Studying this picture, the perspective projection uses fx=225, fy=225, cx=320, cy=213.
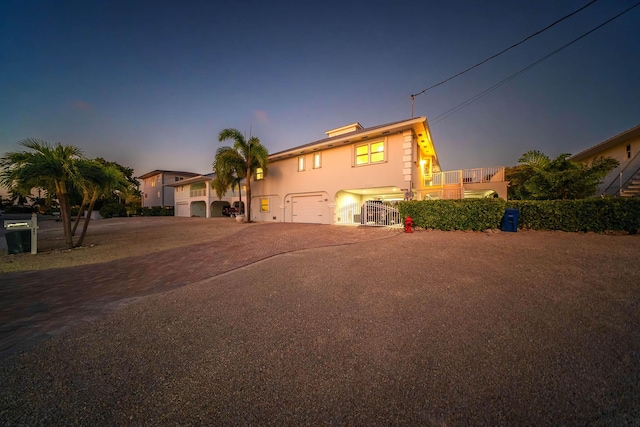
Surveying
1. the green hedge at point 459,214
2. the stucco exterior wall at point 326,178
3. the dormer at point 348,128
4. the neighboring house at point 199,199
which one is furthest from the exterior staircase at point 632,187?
the neighboring house at point 199,199

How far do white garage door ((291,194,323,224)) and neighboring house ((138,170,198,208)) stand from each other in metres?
27.9

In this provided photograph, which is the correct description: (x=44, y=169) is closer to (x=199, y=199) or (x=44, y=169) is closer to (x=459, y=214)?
(x=459, y=214)

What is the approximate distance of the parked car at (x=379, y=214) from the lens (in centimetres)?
1297

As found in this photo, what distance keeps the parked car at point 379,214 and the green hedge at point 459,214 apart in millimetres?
1833

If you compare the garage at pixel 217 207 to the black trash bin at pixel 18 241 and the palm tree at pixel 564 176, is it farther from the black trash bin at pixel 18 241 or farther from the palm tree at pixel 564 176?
the palm tree at pixel 564 176

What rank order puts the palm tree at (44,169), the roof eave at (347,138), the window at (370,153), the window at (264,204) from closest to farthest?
the palm tree at (44,169), the roof eave at (347,138), the window at (370,153), the window at (264,204)

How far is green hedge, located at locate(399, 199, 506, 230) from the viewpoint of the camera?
31.4ft

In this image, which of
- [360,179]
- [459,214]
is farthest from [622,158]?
[360,179]

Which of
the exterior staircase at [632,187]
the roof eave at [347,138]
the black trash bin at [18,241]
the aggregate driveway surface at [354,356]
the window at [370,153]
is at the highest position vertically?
the roof eave at [347,138]

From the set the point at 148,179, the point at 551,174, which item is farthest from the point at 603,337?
the point at 148,179

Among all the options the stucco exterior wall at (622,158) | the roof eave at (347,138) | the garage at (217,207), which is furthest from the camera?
the garage at (217,207)

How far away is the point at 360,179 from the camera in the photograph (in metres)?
14.8

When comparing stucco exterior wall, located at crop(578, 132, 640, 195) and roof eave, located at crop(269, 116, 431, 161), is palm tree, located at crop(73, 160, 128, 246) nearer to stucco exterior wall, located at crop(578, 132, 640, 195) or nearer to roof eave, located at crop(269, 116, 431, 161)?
roof eave, located at crop(269, 116, 431, 161)

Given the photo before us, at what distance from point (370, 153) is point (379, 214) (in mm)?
4071
